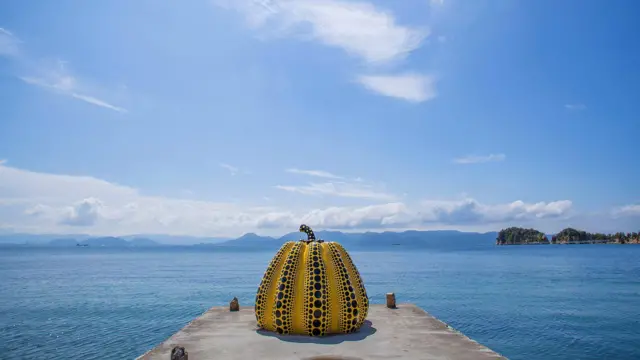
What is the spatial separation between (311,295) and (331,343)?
228 centimetres

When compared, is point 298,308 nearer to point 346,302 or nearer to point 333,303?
point 333,303

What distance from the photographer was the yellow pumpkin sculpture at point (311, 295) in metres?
21.6

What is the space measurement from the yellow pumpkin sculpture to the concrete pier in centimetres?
53

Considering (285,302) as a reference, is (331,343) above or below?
below

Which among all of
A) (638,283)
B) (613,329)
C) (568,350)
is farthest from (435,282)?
(568,350)

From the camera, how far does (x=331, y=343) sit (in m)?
20.5

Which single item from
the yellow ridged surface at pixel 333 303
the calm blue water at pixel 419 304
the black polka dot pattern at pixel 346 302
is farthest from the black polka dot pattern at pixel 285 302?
the calm blue water at pixel 419 304

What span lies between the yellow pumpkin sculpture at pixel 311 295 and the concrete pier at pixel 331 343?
53 cm

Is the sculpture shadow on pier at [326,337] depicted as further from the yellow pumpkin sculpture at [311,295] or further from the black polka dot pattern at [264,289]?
the black polka dot pattern at [264,289]

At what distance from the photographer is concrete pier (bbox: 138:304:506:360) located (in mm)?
18750

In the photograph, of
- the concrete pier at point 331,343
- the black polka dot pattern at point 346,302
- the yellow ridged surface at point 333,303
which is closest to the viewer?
the concrete pier at point 331,343

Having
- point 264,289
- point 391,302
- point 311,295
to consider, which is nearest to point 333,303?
point 311,295

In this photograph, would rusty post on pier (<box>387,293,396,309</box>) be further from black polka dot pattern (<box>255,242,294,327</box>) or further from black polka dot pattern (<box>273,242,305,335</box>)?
black polka dot pattern (<box>273,242,305,335</box>)

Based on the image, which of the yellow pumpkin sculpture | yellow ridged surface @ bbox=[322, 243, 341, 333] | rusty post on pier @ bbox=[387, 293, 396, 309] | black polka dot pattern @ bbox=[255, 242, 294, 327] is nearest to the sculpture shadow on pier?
the yellow pumpkin sculpture
